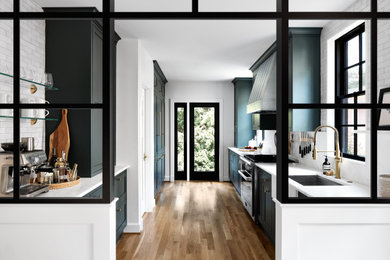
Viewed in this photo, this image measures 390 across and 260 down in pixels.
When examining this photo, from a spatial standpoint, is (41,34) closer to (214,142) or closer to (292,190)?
(292,190)

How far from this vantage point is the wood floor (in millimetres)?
3095

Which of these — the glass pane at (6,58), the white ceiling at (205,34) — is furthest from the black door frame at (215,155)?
the glass pane at (6,58)

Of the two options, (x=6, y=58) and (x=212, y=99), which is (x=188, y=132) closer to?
(x=212, y=99)

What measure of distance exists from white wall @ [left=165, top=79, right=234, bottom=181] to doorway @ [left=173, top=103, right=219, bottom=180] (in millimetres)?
144

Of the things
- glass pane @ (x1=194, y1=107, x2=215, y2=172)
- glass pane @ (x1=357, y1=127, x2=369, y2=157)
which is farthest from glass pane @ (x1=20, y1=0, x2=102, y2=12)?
glass pane @ (x1=194, y1=107, x2=215, y2=172)

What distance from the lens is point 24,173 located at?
2.04 metres

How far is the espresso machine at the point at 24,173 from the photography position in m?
1.88

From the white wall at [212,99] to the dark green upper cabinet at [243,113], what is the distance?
585mm

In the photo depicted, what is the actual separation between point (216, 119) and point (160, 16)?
6.04 meters

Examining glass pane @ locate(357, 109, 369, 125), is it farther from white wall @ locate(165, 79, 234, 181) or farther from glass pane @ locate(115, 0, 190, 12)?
white wall @ locate(165, 79, 234, 181)

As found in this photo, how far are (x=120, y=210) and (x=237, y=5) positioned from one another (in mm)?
2691

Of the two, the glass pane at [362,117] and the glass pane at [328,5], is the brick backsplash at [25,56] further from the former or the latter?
the glass pane at [362,117]

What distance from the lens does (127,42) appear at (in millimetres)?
3861

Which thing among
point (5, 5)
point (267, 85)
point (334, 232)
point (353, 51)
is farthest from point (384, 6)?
point (5, 5)
